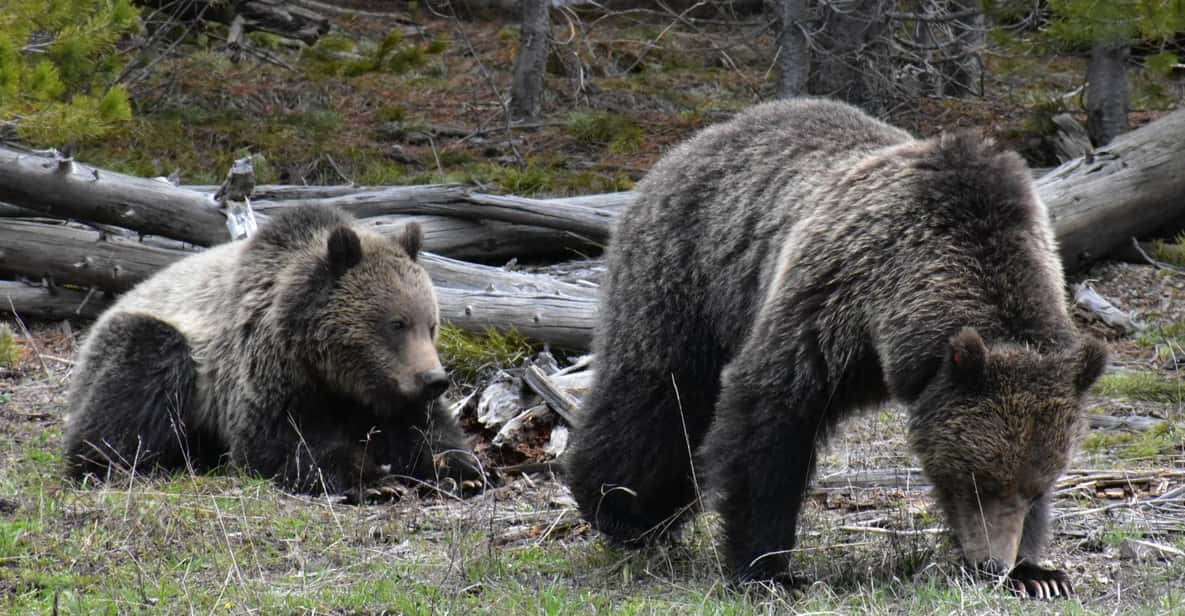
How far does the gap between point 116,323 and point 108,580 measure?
3106mm

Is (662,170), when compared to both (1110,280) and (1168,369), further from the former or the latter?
(1110,280)

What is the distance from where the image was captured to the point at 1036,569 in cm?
521

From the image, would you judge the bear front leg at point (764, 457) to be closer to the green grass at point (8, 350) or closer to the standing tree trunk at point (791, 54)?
the green grass at point (8, 350)

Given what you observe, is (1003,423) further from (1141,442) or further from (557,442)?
(557,442)

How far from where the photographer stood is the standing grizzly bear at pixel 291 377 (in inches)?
296

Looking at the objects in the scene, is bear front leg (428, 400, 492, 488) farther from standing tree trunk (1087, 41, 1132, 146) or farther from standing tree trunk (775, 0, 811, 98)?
standing tree trunk (1087, 41, 1132, 146)

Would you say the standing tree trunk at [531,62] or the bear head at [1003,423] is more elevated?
the bear head at [1003,423]

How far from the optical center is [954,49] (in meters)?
16.4

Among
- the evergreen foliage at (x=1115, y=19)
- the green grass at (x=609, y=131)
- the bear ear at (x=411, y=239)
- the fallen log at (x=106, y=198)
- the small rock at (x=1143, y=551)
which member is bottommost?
the green grass at (x=609, y=131)

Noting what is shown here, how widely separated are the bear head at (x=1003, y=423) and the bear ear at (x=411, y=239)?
380cm

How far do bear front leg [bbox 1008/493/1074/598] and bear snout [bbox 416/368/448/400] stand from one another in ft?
10.7

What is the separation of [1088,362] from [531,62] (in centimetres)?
1144

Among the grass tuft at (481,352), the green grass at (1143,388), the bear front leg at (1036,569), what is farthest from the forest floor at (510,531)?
the grass tuft at (481,352)

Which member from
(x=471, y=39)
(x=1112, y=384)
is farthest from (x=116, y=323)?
(x=471, y=39)
